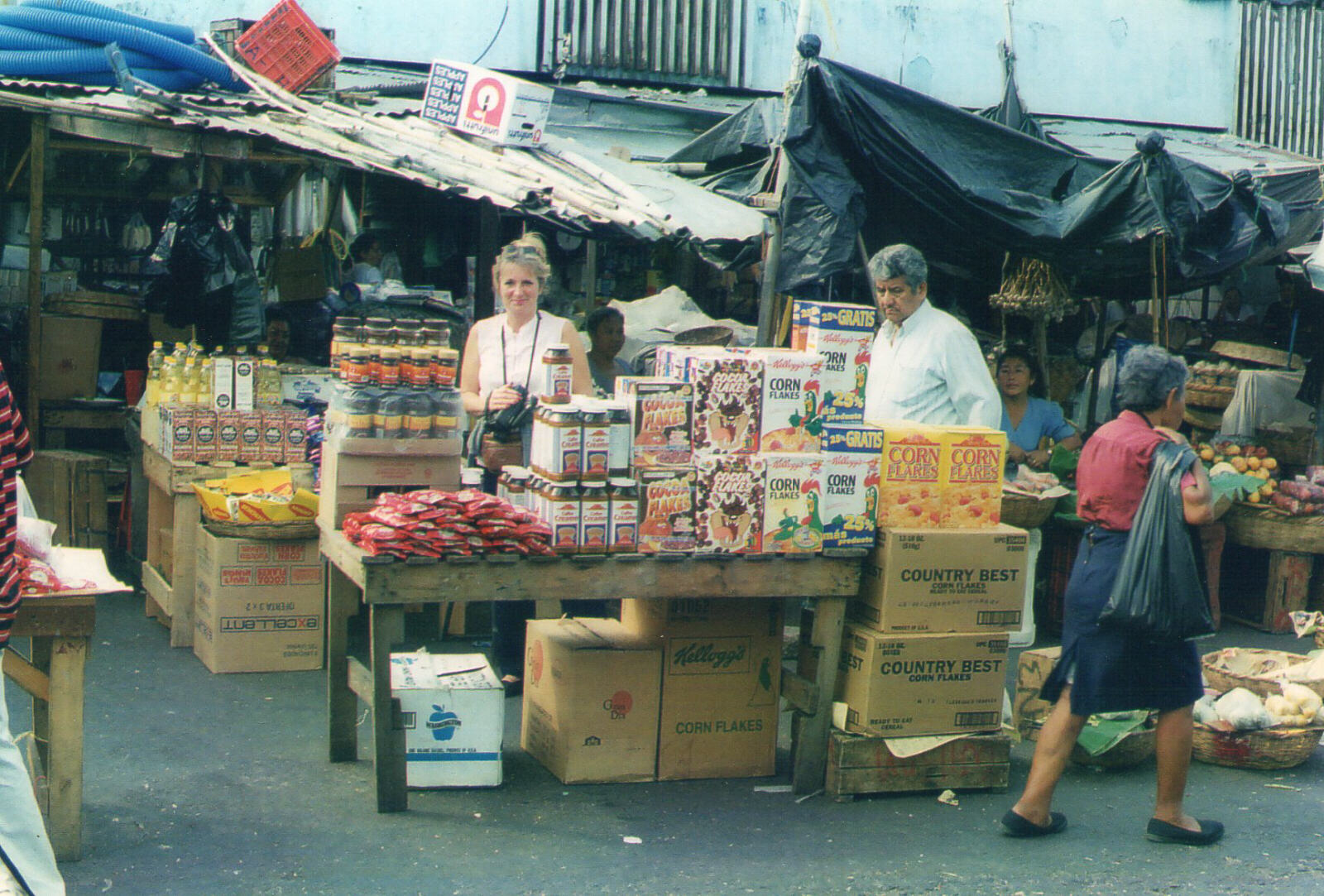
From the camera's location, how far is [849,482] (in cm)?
545

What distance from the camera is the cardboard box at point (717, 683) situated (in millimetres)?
5680

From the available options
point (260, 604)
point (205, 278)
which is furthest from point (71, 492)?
point (260, 604)

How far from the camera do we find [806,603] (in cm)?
593

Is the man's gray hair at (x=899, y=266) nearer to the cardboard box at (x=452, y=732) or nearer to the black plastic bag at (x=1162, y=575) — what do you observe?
the black plastic bag at (x=1162, y=575)

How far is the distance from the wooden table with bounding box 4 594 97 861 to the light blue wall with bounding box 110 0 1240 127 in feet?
34.0

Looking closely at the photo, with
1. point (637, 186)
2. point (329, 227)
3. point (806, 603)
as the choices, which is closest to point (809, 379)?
point (806, 603)

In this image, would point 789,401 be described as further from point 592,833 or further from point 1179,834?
point 1179,834

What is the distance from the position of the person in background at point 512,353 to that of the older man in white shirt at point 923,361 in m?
1.36

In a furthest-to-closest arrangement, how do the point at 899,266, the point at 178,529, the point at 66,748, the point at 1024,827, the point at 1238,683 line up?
the point at 178,529
the point at 1238,683
the point at 899,266
the point at 1024,827
the point at 66,748

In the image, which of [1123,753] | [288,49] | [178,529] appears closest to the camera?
[1123,753]

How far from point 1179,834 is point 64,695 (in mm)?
3806

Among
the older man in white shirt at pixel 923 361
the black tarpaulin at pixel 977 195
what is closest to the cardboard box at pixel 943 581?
the older man in white shirt at pixel 923 361

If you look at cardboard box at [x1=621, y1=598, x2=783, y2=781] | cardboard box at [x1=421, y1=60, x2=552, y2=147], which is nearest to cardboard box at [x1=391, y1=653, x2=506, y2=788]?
cardboard box at [x1=621, y1=598, x2=783, y2=781]

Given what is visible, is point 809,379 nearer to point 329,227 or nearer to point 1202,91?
point 329,227
